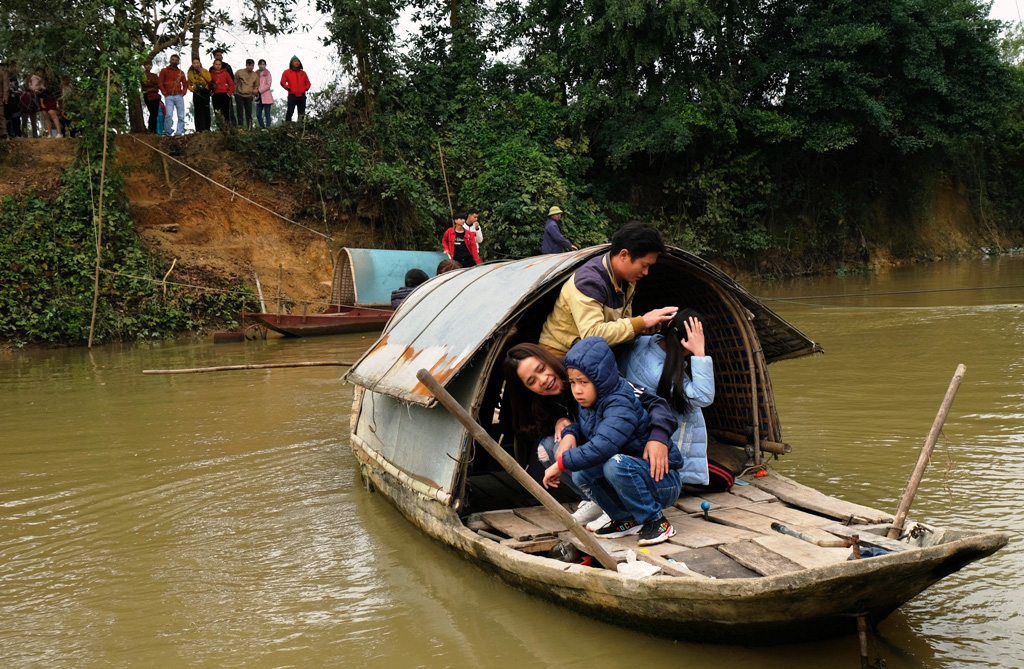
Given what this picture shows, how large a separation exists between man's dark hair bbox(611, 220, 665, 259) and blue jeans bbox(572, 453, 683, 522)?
0.99 metres

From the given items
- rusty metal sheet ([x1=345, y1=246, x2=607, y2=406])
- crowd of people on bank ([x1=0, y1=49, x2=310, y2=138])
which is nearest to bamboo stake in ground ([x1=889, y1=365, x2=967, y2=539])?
rusty metal sheet ([x1=345, y1=246, x2=607, y2=406])

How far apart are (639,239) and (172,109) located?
14.6m

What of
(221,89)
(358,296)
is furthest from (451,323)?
(221,89)

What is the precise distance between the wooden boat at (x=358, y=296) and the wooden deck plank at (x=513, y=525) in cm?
918

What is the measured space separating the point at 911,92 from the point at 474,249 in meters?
13.8

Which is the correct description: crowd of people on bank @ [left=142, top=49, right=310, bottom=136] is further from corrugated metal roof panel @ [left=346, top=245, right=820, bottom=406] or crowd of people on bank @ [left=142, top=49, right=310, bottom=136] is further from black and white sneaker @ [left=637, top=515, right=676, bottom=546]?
black and white sneaker @ [left=637, top=515, right=676, bottom=546]

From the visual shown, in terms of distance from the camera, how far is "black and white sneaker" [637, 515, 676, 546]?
358cm

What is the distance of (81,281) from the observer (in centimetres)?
1384

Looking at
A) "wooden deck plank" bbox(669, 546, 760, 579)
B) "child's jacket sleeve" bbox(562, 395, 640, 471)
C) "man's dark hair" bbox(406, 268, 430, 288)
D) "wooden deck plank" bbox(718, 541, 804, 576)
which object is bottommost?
"wooden deck plank" bbox(669, 546, 760, 579)

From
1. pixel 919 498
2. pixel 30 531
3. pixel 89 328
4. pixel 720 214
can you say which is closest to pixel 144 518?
pixel 30 531

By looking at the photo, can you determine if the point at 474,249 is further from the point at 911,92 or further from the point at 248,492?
the point at 911,92

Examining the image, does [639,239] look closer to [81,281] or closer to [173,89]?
[81,281]

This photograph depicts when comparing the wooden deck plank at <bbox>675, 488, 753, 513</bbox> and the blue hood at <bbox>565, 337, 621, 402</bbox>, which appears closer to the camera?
the blue hood at <bbox>565, 337, 621, 402</bbox>

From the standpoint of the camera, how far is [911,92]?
2044 centimetres
